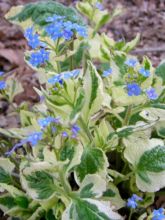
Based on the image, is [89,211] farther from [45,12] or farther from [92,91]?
[45,12]

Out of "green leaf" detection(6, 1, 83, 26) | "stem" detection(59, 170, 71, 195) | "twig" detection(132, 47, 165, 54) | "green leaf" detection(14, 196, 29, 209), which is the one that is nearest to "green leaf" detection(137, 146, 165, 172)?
"stem" detection(59, 170, 71, 195)

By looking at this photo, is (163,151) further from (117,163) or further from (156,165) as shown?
(117,163)

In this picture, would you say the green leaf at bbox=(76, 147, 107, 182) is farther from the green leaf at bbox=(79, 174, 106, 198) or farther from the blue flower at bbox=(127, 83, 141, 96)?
the blue flower at bbox=(127, 83, 141, 96)

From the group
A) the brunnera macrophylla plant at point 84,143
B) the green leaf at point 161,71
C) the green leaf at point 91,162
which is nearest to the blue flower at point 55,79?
the brunnera macrophylla plant at point 84,143

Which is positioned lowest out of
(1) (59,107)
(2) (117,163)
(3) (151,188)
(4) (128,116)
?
(2) (117,163)

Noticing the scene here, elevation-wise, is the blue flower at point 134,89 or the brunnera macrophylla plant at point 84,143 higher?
the blue flower at point 134,89

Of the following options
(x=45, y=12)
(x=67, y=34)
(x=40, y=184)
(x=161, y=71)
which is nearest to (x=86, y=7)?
(x=45, y=12)

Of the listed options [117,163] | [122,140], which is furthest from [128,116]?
[117,163]

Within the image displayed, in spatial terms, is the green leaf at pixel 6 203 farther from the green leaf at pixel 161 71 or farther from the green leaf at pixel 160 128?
the green leaf at pixel 161 71
